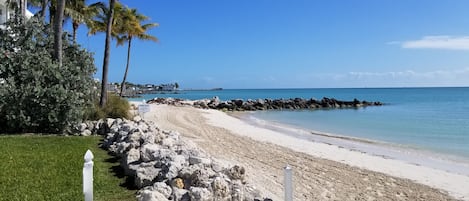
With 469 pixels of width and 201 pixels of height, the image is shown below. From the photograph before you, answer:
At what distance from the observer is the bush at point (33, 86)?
13039 millimetres

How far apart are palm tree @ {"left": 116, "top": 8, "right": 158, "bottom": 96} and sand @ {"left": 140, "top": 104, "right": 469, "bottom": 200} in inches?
780

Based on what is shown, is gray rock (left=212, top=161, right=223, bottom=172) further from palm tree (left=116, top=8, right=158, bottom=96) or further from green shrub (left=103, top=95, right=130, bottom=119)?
palm tree (left=116, top=8, right=158, bottom=96)

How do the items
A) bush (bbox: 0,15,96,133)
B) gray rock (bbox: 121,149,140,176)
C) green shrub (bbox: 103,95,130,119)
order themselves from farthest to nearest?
green shrub (bbox: 103,95,130,119) → bush (bbox: 0,15,96,133) → gray rock (bbox: 121,149,140,176)

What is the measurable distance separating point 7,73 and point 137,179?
933 cm

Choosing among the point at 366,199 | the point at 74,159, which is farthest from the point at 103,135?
the point at 366,199

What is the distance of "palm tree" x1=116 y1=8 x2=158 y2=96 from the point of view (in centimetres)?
3312

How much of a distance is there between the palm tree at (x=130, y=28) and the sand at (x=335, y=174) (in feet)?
65.0

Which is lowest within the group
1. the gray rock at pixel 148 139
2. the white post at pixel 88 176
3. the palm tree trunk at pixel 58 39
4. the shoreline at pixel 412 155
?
the shoreline at pixel 412 155

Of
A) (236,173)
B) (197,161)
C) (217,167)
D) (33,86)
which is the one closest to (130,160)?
(197,161)

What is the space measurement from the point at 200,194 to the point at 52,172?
3.40 metres

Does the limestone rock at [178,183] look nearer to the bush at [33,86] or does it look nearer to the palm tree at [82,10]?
the bush at [33,86]

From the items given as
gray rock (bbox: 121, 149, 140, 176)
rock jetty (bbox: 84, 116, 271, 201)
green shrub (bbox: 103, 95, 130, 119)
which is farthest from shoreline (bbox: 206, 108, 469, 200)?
green shrub (bbox: 103, 95, 130, 119)

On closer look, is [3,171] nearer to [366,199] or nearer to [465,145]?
[366,199]

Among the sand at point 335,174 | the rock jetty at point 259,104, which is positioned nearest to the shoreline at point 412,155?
the sand at point 335,174
